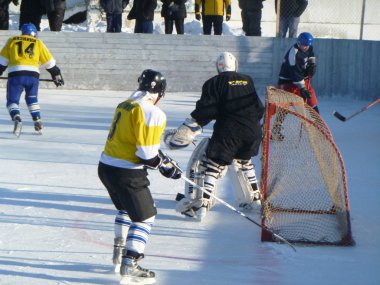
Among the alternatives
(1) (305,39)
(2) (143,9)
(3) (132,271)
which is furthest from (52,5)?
(3) (132,271)

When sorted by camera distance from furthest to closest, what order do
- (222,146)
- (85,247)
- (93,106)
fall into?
(93,106) < (222,146) < (85,247)

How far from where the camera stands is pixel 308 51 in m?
10.8

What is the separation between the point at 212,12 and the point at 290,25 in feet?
4.53

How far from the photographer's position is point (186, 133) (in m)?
6.85

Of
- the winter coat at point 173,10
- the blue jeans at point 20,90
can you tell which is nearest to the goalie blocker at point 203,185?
the blue jeans at point 20,90

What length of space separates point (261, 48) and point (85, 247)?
981 cm

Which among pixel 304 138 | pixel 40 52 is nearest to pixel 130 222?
pixel 304 138

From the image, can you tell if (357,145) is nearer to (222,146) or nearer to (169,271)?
(222,146)

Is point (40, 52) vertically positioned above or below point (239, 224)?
above

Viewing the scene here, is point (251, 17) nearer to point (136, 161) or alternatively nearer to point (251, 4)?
point (251, 4)

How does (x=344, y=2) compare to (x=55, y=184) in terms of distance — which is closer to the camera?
(x=55, y=184)

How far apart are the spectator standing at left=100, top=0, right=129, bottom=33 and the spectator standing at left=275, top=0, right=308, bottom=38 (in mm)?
2725

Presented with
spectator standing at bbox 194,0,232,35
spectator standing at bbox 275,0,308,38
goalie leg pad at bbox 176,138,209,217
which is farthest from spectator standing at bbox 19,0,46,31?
goalie leg pad at bbox 176,138,209,217

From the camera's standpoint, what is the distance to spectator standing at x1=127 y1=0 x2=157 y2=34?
1558cm
